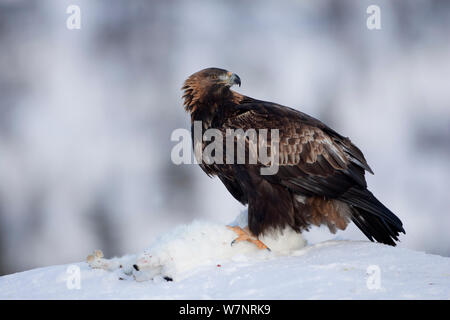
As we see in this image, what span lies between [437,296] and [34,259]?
9.22 meters

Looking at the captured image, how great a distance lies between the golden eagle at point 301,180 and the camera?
5.12m

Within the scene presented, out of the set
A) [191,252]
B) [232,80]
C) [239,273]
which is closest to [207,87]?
[232,80]

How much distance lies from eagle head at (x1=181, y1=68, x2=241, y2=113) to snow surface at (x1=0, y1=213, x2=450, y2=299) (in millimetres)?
1477

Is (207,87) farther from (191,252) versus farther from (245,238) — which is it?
(191,252)

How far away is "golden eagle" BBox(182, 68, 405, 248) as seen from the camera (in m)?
5.12

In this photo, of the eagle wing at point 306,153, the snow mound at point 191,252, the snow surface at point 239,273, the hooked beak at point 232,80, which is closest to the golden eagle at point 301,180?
the eagle wing at point 306,153

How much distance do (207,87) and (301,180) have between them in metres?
1.43

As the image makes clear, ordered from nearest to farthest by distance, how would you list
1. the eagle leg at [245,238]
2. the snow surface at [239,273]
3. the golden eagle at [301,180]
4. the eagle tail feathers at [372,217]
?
1. the snow surface at [239,273]
2. the eagle leg at [245,238]
3. the eagle tail feathers at [372,217]
4. the golden eagle at [301,180]

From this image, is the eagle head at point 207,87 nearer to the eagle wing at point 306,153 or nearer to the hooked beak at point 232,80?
the hooked beak at point 232,80

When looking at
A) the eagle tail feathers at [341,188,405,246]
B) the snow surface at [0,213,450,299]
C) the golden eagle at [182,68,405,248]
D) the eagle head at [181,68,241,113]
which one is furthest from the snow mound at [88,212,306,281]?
the eagle head at [181,68,241,113]

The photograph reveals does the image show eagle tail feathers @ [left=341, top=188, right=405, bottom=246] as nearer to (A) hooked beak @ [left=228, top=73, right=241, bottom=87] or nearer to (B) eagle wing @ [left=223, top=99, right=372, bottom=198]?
(B) eagle wing @ [left=223, top=99, right=372, bottom=198]

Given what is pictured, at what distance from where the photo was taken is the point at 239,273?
13.8 ft

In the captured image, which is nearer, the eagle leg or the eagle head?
the eagle leg

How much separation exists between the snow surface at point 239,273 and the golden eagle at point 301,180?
26 cm
